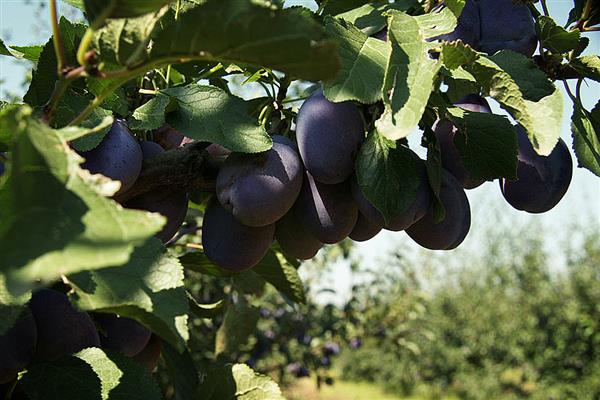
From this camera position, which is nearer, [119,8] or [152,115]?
[119,8]

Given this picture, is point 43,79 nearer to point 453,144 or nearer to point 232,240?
point 232,240

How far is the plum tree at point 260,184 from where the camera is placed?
0.74 metres

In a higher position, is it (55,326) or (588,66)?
(588,66)

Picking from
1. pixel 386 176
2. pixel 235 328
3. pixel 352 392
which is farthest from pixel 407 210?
pixel 352 392

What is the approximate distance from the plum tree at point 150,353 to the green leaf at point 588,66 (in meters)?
0.70

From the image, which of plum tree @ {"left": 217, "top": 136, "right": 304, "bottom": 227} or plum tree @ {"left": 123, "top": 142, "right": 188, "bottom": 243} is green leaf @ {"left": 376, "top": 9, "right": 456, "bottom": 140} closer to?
plum tree @ {"left": 217, "top": 136, "right": 304, "bottom": 227}

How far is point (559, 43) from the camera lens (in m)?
0.80

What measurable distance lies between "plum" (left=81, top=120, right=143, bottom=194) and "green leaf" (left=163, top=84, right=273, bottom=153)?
0.06 meters

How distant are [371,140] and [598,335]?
320 inches

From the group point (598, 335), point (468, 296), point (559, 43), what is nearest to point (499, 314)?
point (468, 296)

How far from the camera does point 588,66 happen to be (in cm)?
79

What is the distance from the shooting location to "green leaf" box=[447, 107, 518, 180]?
30.8 inches

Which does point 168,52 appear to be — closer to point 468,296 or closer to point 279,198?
point 279,198

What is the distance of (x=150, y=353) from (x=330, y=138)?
0.45m
